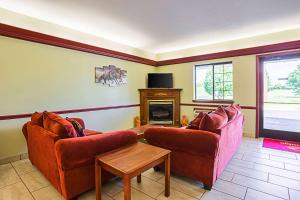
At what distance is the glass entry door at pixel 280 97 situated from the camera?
381 centimetres

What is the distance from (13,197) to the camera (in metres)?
1.84

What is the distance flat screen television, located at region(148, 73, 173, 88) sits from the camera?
5379mm

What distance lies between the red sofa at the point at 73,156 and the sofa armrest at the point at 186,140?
34 centimetres

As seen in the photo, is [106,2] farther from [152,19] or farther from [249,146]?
[249,146]

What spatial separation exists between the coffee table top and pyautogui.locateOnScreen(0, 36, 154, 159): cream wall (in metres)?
2.11

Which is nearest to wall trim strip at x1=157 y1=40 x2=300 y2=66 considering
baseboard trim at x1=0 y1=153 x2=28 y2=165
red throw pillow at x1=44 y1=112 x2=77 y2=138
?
red throw pillow at x1=44 y1=112 x2=77 y2=138

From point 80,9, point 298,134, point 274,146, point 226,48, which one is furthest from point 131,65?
point 298,134

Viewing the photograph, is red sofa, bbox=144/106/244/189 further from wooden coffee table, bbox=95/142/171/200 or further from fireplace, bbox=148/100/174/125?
fireplace, bbox=148/100/174/125

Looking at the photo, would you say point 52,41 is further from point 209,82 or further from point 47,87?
point 209,82

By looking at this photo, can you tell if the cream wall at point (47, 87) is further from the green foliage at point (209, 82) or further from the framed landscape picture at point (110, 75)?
the green foliage at point (209, 82)

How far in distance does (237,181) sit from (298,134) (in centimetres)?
274

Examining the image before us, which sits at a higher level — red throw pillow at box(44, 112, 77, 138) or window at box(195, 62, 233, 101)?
window at box(195, 62, 233, 101)

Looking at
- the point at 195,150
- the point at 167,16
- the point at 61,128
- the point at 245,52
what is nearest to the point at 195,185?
the point at 195,150

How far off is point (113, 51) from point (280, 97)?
4.28 m
